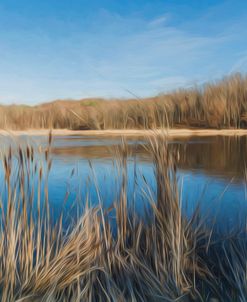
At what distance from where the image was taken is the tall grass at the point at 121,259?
1.51m

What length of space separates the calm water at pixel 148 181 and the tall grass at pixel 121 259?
14 cm

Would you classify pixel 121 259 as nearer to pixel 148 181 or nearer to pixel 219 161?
pixel 148 181

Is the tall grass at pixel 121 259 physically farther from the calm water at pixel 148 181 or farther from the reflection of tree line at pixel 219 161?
the reflection of tree line at pixel 219 161

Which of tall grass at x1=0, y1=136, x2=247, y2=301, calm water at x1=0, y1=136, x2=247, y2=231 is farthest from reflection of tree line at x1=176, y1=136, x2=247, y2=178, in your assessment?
tall grass at x1=0, y1=136, x2=247, y2=301

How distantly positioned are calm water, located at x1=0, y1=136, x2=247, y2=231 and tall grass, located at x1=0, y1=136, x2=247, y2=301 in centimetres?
14

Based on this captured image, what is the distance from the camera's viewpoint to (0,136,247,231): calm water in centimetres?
185

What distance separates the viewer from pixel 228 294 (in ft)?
5.09

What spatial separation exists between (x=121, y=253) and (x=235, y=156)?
4.63 meters

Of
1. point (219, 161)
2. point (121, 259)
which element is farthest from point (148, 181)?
point (219, 161)

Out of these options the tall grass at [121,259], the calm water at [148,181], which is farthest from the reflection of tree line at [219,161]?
the tall grass at [121,259]

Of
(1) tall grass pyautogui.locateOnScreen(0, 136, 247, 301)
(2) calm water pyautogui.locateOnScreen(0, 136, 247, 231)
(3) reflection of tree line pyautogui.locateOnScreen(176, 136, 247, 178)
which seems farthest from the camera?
(3) reflection of tree line pyautogui.locateOnScreen(176, 136, 247, 178)

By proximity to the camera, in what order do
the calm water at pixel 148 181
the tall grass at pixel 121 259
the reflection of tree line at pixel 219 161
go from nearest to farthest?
1. the tall grass at pixel 121 259
2. the calm water at pixel 148 181
3. the reflection of tree line at pixel 219 161

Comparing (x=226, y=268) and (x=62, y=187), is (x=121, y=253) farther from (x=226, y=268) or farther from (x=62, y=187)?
(x=62, y=187)

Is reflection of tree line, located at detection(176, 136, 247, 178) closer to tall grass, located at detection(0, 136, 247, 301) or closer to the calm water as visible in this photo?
the calm water
